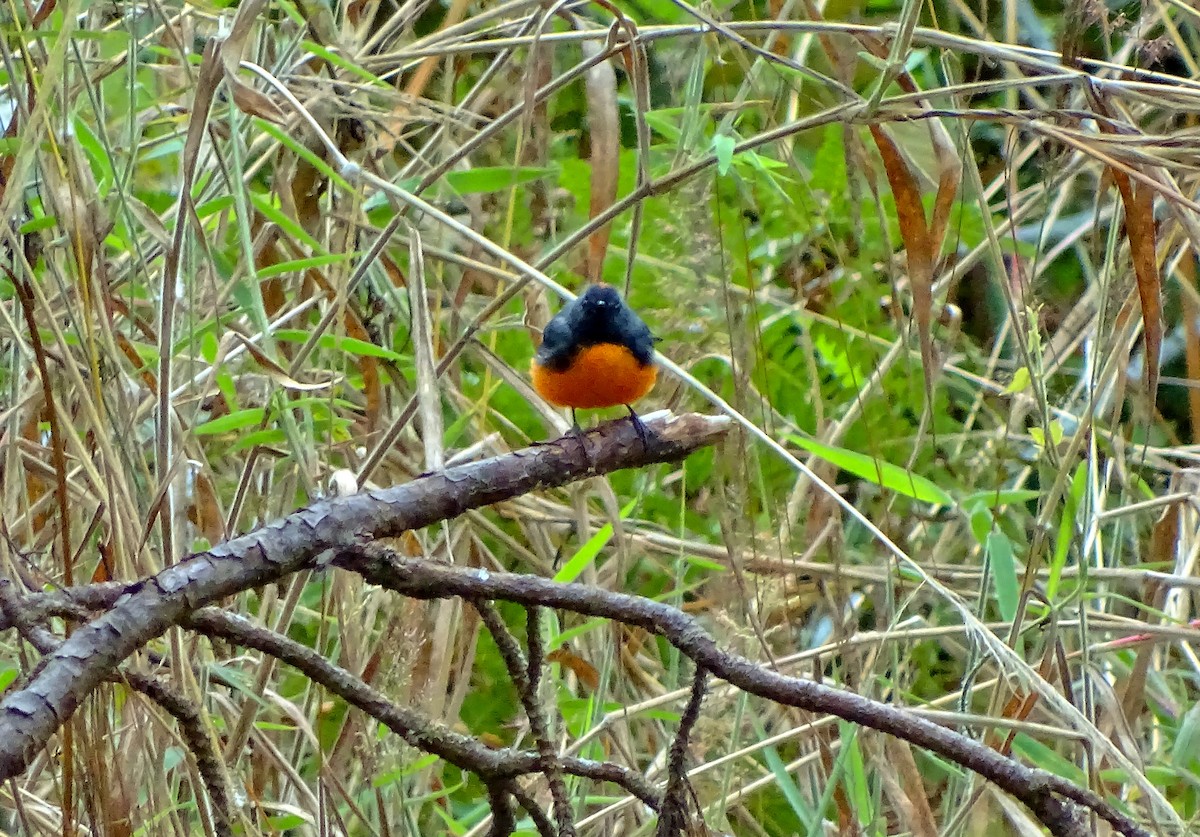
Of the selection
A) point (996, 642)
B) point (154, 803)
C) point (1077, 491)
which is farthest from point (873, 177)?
point (154, 803)

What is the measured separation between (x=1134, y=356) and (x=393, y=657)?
2885mm

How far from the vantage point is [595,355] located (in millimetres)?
2393

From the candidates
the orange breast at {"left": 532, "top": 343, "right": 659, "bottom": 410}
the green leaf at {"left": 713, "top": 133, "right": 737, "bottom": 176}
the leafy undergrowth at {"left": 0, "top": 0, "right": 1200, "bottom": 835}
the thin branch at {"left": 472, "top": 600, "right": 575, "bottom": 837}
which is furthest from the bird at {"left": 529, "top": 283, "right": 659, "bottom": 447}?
the thin branch at {"left": 472, "top": 600, "right": 575, "bottom": 837}

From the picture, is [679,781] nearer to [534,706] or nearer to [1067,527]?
[534,706]

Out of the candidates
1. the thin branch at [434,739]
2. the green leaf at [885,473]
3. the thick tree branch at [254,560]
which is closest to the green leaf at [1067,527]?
the green leaf at [885,473]

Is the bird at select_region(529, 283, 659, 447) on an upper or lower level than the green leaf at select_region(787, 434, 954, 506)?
upper

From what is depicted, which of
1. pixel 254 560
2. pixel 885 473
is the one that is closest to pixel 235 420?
pixel 254 560

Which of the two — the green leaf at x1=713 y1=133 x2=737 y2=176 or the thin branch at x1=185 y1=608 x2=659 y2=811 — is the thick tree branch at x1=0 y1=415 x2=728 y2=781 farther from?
the green leaf at x1=713 y1=133 x2=737 y2=176

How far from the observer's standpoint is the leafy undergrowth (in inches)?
62.1

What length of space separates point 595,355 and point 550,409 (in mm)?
187

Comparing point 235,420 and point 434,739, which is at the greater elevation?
point 235,420

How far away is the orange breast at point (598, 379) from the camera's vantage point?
2.42 meters

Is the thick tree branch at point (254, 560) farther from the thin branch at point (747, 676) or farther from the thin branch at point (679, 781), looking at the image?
the thin branch at point (679, 781)

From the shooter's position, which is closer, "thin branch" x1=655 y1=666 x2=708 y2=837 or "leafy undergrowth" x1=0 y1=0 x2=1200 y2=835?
"thin branch" x1=655 y1=666 x2=708 y2=837
